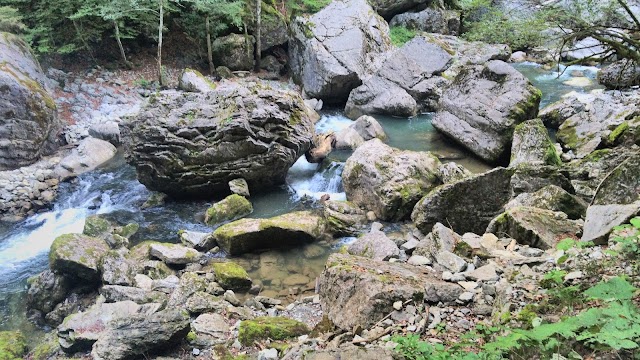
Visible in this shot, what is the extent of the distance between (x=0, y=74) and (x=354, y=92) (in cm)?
1240

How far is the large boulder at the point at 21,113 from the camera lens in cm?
1308

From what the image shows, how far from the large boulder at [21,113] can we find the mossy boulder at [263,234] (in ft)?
25.3

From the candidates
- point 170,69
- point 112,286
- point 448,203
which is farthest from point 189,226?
point 170,69

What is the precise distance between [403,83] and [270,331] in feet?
50.6

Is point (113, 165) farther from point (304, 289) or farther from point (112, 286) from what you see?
point (304, 289)

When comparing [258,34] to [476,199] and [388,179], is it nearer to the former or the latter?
[388,179]

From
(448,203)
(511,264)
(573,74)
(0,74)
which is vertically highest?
(0,74)

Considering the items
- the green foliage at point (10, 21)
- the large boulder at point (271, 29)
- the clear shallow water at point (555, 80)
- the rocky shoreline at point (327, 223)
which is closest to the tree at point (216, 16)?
the large boulder at point (271, 29)

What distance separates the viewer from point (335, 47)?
19.8 meters

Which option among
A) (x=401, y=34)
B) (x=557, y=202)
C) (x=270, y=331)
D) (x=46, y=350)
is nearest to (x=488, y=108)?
(x=557, y=202)

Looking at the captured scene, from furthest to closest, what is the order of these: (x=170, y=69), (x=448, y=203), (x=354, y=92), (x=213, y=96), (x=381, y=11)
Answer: (x=381, y=11), (x=170, y=69), (x=354, y=92), (x=213, y=96), (x=448, y=203)

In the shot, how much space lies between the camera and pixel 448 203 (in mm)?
8984

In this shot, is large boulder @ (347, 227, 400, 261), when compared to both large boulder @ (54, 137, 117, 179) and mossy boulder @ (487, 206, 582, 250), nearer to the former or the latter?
mossy boulder @ (487, 206, 582, 250)

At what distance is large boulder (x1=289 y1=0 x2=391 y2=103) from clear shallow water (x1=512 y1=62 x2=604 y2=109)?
7.26 m
